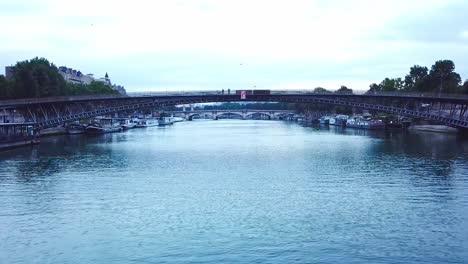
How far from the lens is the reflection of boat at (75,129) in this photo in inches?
3620

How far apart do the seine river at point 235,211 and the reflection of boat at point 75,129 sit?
47.1 metres

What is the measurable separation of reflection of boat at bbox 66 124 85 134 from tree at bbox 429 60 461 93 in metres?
63.4

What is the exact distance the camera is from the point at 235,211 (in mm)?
25109

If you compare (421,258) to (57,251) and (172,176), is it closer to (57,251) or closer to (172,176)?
(57,251)

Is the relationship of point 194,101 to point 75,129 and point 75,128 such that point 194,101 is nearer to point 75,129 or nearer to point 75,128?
point 75,129

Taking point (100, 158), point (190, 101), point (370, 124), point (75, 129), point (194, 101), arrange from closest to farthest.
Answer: point (100, 158) → point (190, 101) → point (194, 101) → point (75, 129) → point (370, 124)

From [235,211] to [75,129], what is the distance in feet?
243

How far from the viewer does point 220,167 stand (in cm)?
4209

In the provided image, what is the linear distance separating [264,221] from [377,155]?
3103 centimetres

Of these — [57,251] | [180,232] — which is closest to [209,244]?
[180,232]

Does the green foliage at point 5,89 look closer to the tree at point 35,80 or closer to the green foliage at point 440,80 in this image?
the tree at point 35,80

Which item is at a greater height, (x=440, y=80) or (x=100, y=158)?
(x=440, y=80)

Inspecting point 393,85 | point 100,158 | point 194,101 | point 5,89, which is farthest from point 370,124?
point 100,158

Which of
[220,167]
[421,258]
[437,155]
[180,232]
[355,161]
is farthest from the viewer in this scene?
[437,155]
